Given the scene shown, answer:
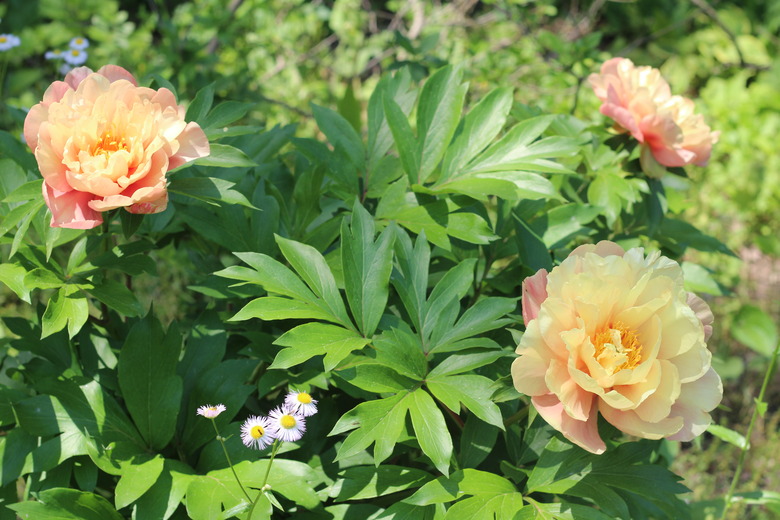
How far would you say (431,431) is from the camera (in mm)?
959

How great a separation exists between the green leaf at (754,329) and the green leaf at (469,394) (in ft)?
6.63

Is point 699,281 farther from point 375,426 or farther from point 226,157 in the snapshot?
point 226,157

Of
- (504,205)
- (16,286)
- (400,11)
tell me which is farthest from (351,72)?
(16,286)

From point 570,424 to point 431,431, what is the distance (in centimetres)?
18

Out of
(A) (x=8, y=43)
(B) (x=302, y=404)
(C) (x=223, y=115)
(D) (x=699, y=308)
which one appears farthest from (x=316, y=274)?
(A) (x=8, y=43)

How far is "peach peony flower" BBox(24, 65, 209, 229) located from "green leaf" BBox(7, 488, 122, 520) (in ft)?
1.19

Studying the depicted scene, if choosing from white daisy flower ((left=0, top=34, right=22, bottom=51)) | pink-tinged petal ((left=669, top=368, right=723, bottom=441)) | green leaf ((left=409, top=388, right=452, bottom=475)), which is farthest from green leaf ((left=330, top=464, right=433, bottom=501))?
white daisy flower ((left=0, top=34, right=22, bottom=51))

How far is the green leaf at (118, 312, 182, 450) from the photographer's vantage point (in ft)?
3.67

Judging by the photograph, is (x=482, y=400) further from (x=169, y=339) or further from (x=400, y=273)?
(x=169, y=339)

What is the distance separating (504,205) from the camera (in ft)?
4.33

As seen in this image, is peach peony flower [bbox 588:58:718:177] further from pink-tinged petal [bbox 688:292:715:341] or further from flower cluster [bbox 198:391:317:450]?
flower cluster [bbox 198:391:317:450]

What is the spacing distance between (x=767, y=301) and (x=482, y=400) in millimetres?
2815

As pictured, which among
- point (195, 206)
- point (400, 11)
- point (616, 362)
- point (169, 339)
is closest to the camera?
point (616, 362)

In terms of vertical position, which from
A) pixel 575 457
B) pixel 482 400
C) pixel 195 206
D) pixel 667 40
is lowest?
pixel 667 40
